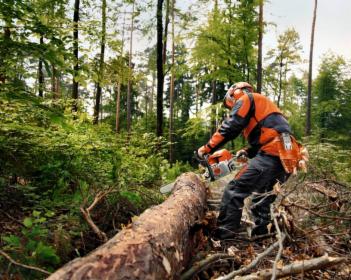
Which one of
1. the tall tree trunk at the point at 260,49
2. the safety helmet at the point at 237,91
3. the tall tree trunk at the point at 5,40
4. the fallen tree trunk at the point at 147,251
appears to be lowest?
the fallen tree trunk at the point at 147,251

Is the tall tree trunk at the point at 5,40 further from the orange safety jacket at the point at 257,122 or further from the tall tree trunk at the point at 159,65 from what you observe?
the tall tree trunk at the point at 159,65

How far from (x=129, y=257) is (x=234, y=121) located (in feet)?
9.67

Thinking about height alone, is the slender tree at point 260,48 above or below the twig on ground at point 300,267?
above

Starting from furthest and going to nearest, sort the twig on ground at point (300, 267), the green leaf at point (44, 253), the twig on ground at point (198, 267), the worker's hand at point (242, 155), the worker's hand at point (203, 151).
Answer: the worker's hand at point (242, 155) < the worker's hand at point (203, 151) < the twig on ground at point (198, 267) < the green leaf at point (44, 253) < the twig on ground at point (300, 267)

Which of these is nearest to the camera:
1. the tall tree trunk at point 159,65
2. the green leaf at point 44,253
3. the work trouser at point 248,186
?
the green leaf at point 44,253

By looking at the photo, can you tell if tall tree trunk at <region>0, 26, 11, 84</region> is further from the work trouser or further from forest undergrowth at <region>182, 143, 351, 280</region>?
the work trouser

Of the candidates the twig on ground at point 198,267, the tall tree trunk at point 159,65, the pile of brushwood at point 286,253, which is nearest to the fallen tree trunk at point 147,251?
the twig on ground at point 198,267

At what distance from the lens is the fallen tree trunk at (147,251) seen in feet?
6.15

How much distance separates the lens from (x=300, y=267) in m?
2.40

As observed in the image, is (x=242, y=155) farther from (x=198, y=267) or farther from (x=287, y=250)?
(x=198, y=267)

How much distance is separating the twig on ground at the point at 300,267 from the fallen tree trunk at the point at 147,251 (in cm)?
52

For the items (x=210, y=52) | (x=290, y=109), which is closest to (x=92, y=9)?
(x=210, y=52)

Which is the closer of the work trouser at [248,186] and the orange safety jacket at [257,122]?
the work trouser at [248,186]

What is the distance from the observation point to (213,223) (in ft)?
14.8
